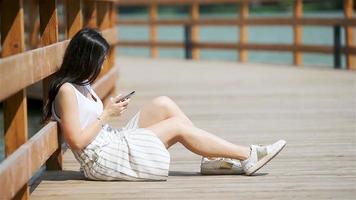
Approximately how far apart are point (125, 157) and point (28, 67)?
2.57 feet

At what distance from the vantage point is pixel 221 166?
4375 millimetres

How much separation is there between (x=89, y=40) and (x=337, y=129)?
8.15ft

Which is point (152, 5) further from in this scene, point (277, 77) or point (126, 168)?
Answer: point (126, 168)

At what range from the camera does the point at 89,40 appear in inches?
162

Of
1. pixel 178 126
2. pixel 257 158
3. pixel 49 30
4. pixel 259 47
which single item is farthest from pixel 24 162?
pixel 259 47

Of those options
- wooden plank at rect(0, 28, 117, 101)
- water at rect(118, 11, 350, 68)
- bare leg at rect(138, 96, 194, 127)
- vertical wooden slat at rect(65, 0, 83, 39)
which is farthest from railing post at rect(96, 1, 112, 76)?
water at rect(118, 11, 350, 68)

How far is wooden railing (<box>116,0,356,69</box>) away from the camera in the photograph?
40.2ft

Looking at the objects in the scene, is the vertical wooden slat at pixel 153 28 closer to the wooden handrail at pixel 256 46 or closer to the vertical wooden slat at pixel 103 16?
the wooden handrail at pixel 256 46

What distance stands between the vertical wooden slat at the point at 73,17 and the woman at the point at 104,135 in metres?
1.28

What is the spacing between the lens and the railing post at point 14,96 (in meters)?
3.32

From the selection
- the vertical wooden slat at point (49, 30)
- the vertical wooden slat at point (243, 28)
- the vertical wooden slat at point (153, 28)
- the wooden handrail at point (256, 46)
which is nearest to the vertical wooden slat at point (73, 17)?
the vertical wooden slat at point (49, 30)

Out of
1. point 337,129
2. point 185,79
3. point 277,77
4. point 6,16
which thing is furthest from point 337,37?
point 6,16

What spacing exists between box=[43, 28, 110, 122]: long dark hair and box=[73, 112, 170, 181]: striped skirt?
26 centimetres

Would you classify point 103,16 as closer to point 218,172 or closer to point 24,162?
point 218,172
